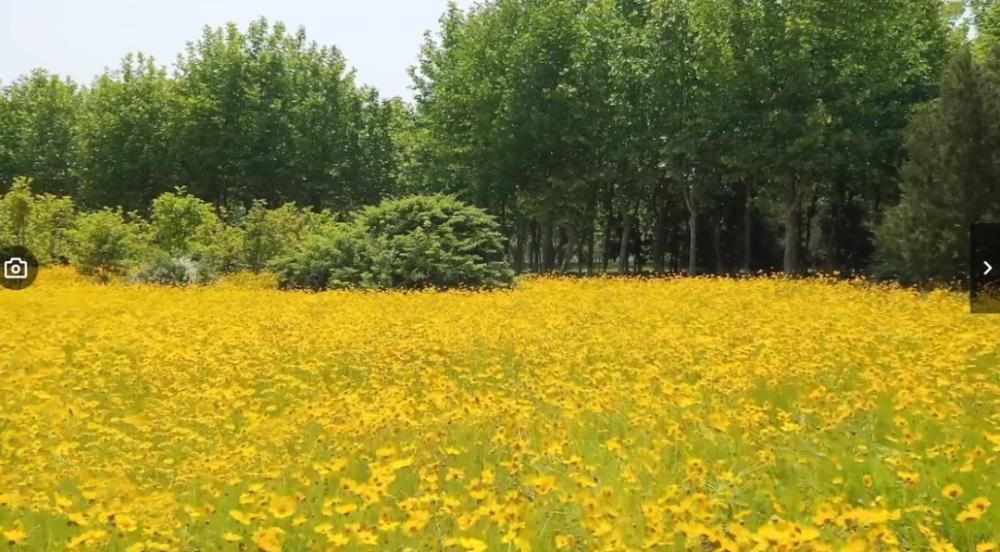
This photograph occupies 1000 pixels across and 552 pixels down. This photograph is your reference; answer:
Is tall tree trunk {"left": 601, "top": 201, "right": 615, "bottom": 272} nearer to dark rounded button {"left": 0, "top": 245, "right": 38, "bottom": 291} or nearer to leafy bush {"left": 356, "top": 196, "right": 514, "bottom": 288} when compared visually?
leafy bush {"left": 356, "top": 196, "right": 514, "bottom": 288}

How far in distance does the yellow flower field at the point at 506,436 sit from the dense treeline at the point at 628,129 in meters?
11.8

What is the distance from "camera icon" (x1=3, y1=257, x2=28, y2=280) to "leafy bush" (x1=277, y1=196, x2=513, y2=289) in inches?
324

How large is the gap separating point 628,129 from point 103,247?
16.6m

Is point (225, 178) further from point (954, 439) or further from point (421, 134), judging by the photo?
point (954, 439)

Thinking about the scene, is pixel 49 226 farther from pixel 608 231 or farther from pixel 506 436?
pixel 506 436

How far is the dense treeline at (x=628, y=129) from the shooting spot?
24.1 meters

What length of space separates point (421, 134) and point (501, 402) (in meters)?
26.9

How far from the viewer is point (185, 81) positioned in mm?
40812

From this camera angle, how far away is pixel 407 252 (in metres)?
19.4

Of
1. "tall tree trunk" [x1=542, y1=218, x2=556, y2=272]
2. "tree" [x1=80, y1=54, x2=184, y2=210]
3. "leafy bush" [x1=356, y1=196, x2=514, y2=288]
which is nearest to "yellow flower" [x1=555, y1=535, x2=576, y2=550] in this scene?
"leafy bush" [x1=356, y1=196, x2=514, y2=288]

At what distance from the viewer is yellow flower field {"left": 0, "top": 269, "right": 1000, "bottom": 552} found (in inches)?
160

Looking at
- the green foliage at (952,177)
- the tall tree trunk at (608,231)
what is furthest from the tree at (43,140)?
the green foliage at (952,177)

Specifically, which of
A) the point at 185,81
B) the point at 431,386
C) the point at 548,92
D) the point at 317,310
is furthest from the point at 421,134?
the point at 431,386

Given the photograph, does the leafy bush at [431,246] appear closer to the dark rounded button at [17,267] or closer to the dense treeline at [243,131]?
the dark rounded button at [17,267]
